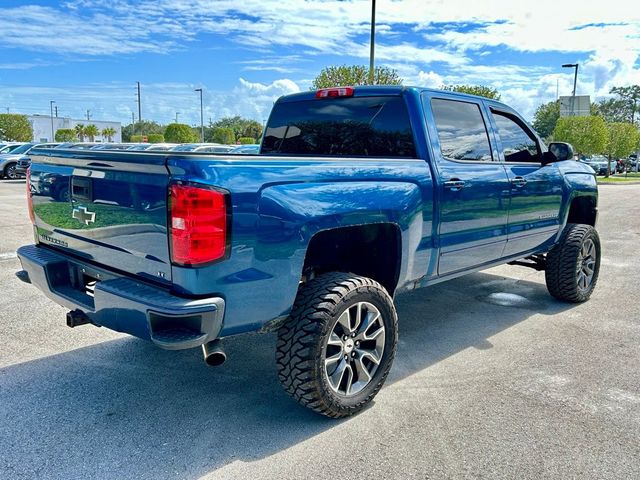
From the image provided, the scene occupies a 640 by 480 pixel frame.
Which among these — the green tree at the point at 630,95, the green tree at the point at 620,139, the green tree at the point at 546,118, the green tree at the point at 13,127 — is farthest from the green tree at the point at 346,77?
the green tree at the point at 630,95

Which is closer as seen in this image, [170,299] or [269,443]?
[170,299]

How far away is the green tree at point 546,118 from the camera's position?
7652cm

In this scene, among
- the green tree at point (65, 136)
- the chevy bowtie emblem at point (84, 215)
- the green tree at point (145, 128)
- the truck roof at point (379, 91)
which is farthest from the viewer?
the green tree at point (145, 128)

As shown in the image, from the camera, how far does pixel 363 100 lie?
423 centimetres

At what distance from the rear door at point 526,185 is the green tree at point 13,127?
226ft

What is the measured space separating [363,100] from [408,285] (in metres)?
1.47

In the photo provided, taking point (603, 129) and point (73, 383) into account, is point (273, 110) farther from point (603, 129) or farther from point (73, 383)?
point (603, 129)

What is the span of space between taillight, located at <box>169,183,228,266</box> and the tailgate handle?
790 millimetres

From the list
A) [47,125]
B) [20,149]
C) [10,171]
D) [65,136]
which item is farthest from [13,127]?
[10,171]

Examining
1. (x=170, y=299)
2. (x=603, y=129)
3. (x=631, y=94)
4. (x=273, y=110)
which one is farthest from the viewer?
(x=631, y=94)

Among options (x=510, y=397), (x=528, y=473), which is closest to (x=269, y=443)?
(x=528, y=473)

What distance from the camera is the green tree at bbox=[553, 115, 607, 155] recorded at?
3381cm

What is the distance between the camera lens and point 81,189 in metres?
3.18

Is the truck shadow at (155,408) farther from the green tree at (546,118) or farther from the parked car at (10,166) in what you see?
the green tree at (546,118)
